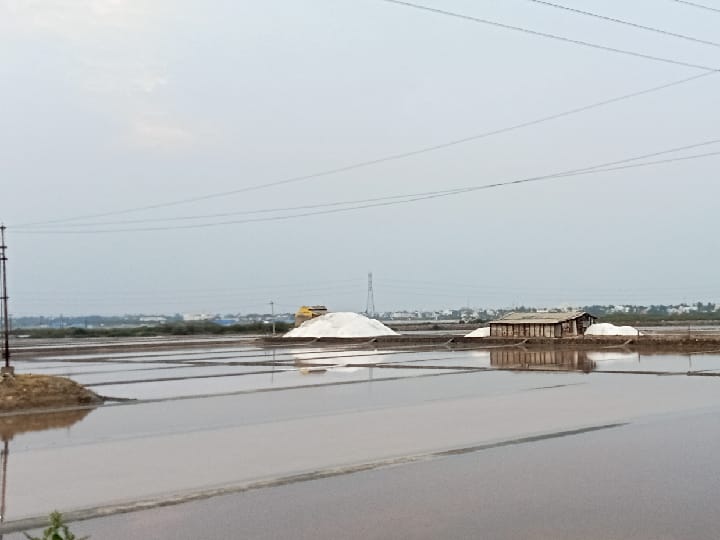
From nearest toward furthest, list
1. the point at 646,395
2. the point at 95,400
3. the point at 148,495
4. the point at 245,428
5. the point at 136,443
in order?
the point at 148,495 → the point at 136,443 → the point at 245,428 → the point at 646,395 → the point at 95,400

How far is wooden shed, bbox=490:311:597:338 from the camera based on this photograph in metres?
35.1

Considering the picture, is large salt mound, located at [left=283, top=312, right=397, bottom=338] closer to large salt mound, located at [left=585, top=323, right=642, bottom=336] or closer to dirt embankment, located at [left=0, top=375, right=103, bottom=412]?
large salt mound, located at [left=585, top=323, right=642, bottom=336]

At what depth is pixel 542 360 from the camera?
23953 millimetres

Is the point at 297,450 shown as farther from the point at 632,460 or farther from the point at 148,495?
the point at 632,460

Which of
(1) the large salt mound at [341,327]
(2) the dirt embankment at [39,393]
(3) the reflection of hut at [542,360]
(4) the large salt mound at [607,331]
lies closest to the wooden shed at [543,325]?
(4) the large salt mound at [607,331]

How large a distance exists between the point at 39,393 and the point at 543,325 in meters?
25.0

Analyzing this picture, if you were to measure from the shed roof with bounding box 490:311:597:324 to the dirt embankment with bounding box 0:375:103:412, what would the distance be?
24.3 metres

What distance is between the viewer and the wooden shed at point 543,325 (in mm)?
35094

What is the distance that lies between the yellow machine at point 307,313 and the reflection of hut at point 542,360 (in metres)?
23.3

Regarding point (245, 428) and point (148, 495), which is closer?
point (148, 495)

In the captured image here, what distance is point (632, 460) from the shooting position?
7750 millimetres

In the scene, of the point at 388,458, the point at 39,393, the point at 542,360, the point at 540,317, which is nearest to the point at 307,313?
the point at 540,317

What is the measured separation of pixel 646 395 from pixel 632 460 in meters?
6.15

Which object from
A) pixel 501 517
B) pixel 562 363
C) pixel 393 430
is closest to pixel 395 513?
pixel 501 517
